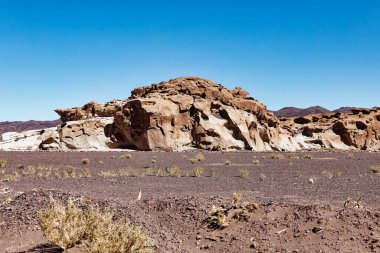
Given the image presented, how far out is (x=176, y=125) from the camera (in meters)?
43.7

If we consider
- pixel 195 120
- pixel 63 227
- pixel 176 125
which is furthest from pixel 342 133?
pixel 63 227

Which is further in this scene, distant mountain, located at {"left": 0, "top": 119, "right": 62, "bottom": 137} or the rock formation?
distant mountain, located at {"left": 0, "top": 119, "right": 62, "bottom": 137}

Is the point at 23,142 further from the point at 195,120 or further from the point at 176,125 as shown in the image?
the point at 195,120

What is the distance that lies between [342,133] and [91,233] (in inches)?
2240

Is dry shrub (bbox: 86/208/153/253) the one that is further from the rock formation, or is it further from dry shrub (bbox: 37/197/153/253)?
the rock formation

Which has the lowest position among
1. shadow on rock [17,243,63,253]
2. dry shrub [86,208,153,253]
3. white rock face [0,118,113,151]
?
shadow on rock [17,243,63,253]

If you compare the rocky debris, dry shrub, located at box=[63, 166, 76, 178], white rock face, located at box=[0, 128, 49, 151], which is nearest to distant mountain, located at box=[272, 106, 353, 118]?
the rocky debris

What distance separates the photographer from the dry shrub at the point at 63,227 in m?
6.43

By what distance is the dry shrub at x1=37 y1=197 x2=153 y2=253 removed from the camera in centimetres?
575

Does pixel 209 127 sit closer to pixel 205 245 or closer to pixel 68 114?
pixel 68 114

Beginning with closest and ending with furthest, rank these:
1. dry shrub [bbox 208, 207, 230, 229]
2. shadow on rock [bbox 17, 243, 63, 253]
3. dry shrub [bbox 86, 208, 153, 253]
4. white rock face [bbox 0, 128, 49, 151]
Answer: dry shrub [bbox 86, 208, 153, 253]
shadow on rock [bbox 17, 243, 63, 253]
dry shrub [bbox 208, 207, 230, 229]
white rock face [bbox 0, 128, 49, 151]

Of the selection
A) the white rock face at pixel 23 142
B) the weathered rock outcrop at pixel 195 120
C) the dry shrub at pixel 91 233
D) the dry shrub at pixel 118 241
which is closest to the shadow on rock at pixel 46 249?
the dry shrub at pixel 91 233

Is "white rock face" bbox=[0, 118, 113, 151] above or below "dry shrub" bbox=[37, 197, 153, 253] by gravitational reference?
above

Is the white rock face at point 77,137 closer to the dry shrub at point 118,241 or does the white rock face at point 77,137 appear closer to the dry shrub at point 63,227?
the dry shrub at point 63,227
